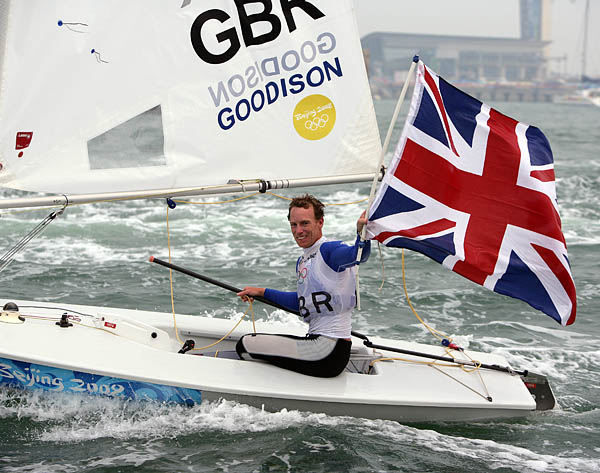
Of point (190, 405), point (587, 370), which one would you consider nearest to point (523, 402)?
point (587, 370)

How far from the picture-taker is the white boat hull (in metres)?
4.33

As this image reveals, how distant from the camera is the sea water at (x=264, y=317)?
420 centimetres

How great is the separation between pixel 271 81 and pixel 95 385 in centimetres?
201

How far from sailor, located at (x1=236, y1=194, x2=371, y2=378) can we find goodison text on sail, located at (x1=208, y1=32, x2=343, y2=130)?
0.66 metres

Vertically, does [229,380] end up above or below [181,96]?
below

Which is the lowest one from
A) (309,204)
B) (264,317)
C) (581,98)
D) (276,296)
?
(581,98)

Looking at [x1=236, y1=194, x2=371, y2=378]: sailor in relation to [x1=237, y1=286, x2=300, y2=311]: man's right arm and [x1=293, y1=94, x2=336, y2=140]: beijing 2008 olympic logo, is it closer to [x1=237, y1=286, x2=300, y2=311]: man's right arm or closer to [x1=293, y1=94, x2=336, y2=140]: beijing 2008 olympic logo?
[x1=237, y1=286, x2=300, y2=311]: man's right arm

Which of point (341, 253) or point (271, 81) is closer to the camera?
point (341, 253)

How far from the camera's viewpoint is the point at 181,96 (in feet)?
14.8

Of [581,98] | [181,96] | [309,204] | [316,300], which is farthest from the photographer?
[581,98]

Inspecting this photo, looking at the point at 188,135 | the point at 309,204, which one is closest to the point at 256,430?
the point at 309,204

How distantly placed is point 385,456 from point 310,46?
7.78 feet

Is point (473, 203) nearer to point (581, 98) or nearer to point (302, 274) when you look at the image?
point (302, 274)

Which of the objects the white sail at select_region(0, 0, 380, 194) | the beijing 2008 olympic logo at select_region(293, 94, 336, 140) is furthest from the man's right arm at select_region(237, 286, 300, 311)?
the beijing 2008 olympic logo at select_region(293, 94, 336, 140)
